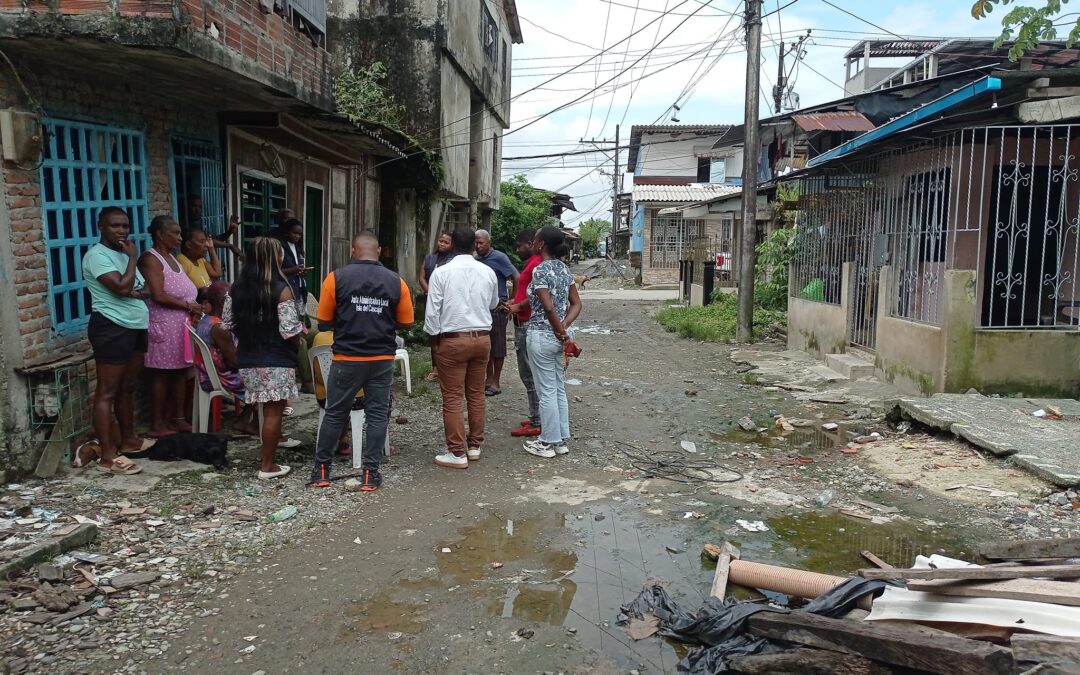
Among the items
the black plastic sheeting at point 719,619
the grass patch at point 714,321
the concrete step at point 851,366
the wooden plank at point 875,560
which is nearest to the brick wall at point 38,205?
the black plastic sheeting at point 719,619

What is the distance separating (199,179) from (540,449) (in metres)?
4.25

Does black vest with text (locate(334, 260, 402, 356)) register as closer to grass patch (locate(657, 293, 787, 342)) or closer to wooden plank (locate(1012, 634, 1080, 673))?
wooden plank (locate(1012, 634, 1080, 673))

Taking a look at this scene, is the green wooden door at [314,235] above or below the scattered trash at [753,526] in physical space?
above

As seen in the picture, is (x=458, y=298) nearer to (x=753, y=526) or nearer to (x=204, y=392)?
(x=204, y=392)

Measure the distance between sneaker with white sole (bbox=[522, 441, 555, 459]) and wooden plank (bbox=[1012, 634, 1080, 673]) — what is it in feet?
12.3

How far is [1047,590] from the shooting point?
3094 mm

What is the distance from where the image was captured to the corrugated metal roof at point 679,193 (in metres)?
31.5

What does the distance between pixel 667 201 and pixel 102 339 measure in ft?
92.5

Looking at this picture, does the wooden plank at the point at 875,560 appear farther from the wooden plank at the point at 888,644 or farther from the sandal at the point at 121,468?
the sandal at the point at 121,468

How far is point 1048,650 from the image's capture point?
2727 mm

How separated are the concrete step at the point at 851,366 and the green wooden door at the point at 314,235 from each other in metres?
7.16

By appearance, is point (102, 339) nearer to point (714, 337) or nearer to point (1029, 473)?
point (1029, 473)

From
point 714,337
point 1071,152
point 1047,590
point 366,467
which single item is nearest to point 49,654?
point 366,467

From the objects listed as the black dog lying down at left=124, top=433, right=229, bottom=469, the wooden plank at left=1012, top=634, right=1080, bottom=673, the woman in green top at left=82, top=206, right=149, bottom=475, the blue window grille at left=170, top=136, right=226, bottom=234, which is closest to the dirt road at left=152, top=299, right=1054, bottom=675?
the black dog lying down at left=124, top=433, right=229, bottom=469
